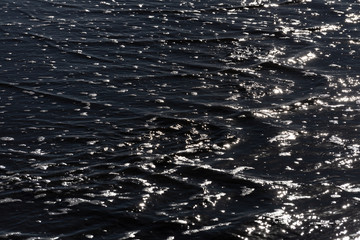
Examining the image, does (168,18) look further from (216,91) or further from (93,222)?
(93,222)

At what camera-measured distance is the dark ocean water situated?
5195 millimetres

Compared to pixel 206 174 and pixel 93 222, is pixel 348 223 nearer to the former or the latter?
pixel 206 174

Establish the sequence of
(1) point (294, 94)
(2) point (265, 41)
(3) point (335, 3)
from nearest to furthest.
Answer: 1. (1) point (294, 94)
2. (2) point (265, 41)
3. (3) point (335, 3)

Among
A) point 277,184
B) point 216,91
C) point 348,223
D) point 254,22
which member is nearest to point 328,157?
point 277,184

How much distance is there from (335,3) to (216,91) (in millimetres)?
4186

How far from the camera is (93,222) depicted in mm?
5113

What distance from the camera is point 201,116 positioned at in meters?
6.90

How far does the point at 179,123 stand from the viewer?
673 cm

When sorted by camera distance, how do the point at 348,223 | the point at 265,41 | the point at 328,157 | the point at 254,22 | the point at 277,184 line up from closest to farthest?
1. the point at 348,223
2. the point at 277,184
3. the point at 328,157
4. the point at 265,41
5. the point at 254,22

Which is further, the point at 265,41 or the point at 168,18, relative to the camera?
the point at 168,18

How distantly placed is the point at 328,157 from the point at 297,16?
458 cm

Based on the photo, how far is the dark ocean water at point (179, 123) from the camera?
5.20m

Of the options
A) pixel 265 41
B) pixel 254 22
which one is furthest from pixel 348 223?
pixel 254 22

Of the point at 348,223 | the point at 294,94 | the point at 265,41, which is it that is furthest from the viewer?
the point at 265,41
